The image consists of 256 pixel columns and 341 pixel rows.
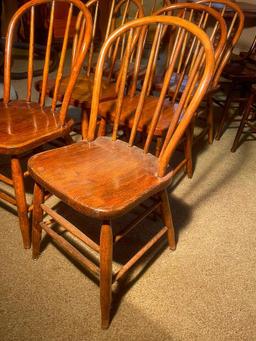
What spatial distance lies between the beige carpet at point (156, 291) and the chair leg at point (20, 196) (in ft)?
0.25

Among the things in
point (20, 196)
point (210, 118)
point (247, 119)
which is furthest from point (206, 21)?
point (20, 196)

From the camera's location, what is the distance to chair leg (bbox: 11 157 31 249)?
111 cm

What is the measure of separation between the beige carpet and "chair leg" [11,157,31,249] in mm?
77

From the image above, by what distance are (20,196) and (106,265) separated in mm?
464

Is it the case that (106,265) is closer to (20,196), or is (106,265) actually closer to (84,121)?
(20,196)

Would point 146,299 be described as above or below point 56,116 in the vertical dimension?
below

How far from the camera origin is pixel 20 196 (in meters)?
1.15

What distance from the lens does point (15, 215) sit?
1433 millimetres

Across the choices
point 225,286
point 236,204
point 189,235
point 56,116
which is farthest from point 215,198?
point 56,116

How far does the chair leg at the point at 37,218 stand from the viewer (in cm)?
106

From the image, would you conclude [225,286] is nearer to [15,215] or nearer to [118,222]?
[118,222]

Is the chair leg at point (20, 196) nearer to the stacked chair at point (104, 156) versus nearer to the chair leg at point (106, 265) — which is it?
the stacked chair at point (104, 156)

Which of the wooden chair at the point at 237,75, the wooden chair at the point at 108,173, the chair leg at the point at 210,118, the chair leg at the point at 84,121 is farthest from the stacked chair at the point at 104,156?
the wooden chair at the point at 237,75

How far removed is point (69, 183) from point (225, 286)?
778 mm
